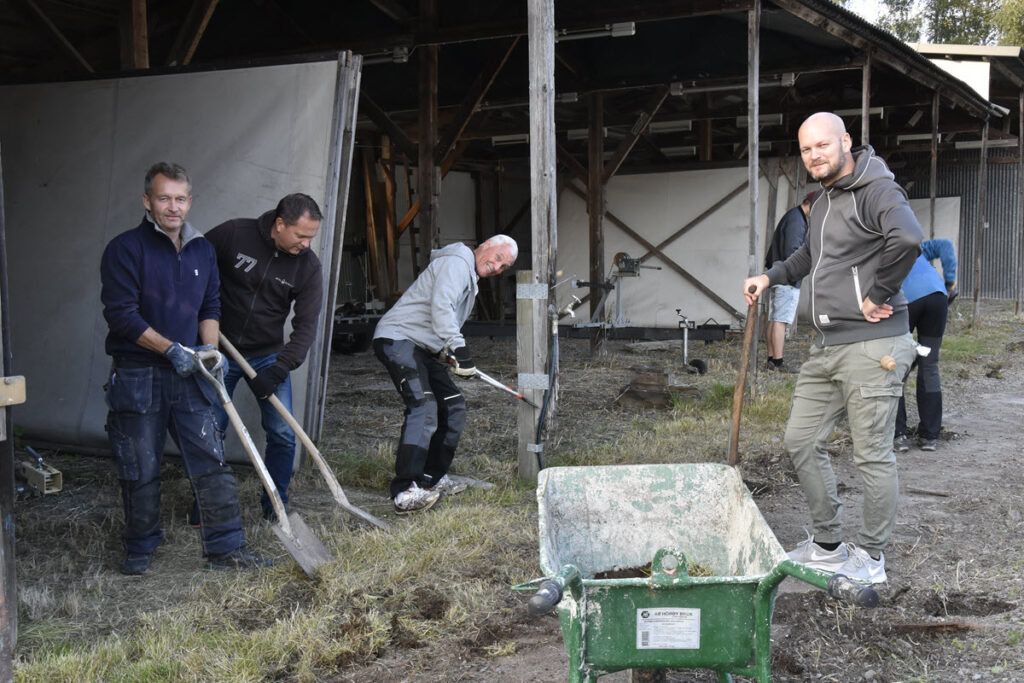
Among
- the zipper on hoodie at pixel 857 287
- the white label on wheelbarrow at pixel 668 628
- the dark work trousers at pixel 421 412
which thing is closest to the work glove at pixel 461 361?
the dark work trousers at pixel 421 412

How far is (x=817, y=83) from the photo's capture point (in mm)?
12844

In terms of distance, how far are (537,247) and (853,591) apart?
3.57 m

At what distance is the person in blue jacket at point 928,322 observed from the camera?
18.7 ft

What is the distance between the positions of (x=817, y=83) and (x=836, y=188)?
10253 mm

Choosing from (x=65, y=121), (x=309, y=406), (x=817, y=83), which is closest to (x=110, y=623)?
(x=309, y=406)

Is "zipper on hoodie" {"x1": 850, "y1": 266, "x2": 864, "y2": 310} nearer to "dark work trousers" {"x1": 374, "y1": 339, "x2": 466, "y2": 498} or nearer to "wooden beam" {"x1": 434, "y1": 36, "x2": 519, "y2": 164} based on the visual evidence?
"dark work trousers" {"x1": 374, "y1": 339, "x2": 466, "y2": 498}

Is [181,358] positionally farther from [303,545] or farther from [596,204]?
[596,204]

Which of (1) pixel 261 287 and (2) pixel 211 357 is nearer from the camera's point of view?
(2) pixel 211 357

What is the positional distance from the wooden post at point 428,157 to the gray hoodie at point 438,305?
4321 mm

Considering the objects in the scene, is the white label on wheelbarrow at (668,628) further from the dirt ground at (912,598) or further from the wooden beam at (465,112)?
the wooden beam at (465,112)

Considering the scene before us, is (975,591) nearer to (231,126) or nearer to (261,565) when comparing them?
(261,565)

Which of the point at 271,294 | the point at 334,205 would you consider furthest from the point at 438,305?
the point at 334,205

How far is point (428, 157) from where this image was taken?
30.3 feet

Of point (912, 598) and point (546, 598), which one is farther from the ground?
point (546, 598)
